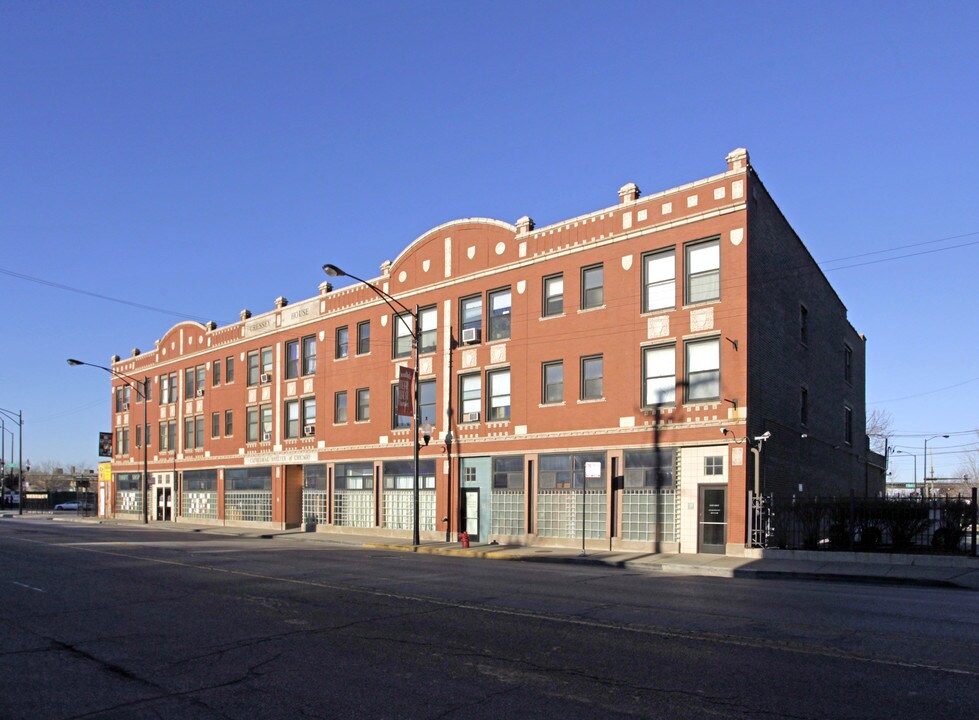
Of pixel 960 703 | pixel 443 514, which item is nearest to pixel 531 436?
pixel 443 514

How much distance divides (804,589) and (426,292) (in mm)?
22351

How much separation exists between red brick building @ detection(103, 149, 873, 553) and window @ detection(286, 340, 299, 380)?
169 mm

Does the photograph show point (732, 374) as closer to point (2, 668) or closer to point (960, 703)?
point (960, 703)

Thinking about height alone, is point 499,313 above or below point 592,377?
above

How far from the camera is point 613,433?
28.0 m

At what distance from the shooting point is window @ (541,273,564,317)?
3031 centimetres

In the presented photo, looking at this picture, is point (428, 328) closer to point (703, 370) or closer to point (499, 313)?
point (499, 313)

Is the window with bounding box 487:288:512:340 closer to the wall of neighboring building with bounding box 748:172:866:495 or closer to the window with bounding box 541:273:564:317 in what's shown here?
the window with bounding box 541:273:564:317

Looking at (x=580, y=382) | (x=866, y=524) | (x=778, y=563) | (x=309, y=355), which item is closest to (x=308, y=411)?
(x=309, y=355)

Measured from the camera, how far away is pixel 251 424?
152 ft

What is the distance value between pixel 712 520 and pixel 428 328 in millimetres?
15412

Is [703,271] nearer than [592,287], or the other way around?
[703,271]

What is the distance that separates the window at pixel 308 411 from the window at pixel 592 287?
17.9 metres

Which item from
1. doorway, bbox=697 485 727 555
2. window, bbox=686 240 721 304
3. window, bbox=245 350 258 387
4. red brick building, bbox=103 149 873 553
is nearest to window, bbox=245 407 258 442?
red brick building, bbox=103 149 873 553
